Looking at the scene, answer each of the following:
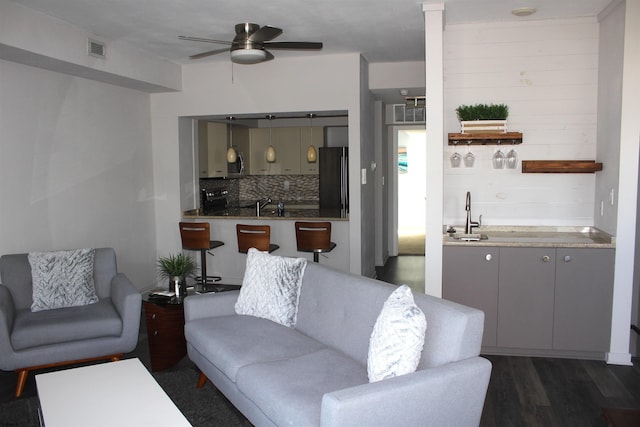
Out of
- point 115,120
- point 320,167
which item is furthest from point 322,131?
point 115,120

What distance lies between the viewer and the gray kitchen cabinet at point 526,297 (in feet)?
14.2

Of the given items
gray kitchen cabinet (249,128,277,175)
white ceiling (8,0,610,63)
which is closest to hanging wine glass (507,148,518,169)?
white ceiling (8,0,610,63)

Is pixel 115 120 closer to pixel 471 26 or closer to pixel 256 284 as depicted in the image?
pixel 256 284

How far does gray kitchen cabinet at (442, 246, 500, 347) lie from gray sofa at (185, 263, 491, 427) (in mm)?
1269

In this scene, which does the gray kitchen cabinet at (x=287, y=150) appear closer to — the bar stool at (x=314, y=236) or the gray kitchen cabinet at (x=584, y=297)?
the bar stool at (x=314, y=236)

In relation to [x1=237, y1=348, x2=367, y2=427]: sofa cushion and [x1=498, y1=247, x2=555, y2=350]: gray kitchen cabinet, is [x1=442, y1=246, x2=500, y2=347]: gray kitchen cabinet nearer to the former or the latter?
[x1=498, y1=247, x2=555, y2=350]: gray kitchen cabinet

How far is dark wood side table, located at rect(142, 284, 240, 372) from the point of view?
414 cm

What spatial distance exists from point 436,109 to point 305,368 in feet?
7.72

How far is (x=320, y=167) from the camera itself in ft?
28.3

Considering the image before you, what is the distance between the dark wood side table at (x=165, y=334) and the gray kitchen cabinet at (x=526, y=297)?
2.48m

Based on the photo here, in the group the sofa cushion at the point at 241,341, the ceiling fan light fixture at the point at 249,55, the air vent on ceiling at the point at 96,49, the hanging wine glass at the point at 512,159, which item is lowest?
the sofa cushion at the point at 241,341

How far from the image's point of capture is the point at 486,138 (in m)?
4.60

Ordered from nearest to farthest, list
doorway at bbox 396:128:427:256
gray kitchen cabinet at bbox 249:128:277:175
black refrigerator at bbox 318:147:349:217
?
1. black refrigerator at bbox 318:147:349:217
2. gray kitchen cabinet at bbox 249:128:277:175
3. doorway at bbox 396:128:427:256

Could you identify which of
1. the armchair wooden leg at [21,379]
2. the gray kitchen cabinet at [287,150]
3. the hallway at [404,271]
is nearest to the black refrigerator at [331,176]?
the gray kitchen cabinet at [287,150]
